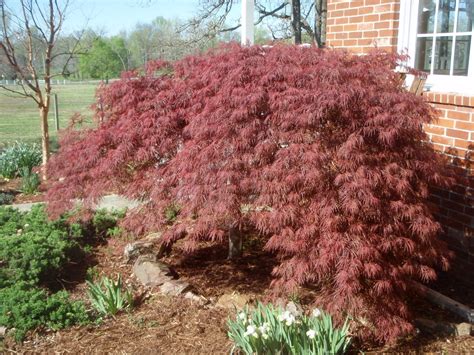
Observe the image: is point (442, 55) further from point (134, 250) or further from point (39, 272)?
point (39, 272)

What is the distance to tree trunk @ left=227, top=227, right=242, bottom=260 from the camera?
5.01m

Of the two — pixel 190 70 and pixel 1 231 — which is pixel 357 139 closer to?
pixel 190 70

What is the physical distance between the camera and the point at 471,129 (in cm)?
435

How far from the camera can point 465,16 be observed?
4.71 m

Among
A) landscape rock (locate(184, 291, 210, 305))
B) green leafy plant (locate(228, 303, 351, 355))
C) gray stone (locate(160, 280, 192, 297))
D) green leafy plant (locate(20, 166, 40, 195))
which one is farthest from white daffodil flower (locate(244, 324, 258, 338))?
green leafy plant (locate(20, 166, 40, 195))

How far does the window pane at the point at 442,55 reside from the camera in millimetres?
4902

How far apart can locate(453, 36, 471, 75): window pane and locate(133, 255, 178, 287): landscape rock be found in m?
3.42

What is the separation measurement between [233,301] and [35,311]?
1584mm

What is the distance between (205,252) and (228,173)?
2.35 m

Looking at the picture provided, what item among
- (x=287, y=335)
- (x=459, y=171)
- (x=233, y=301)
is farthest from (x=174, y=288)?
(x=459, y=171)

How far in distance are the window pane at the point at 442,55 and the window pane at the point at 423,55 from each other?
129 millimetres

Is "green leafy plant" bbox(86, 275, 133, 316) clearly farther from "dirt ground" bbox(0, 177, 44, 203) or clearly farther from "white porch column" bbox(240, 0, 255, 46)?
"white porch column" bbox(240, 0, 255, 46)

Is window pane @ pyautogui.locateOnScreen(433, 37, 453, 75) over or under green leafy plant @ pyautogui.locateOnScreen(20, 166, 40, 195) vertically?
over

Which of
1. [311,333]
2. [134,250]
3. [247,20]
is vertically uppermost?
[247,20]
